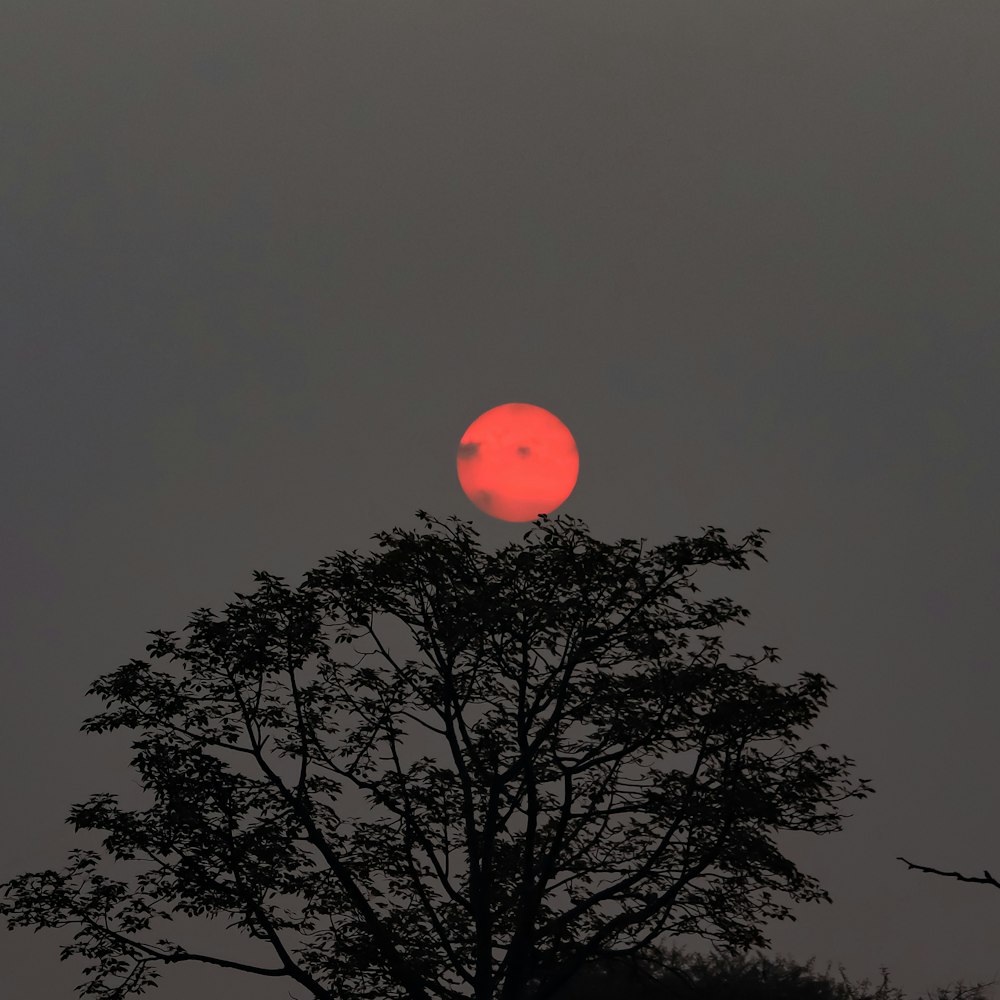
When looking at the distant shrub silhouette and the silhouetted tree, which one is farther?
the distant shrub silhouette

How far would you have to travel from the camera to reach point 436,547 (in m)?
24.4

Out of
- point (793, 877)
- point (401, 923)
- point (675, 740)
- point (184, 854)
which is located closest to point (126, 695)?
point (184, 854)

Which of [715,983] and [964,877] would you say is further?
[715,983]

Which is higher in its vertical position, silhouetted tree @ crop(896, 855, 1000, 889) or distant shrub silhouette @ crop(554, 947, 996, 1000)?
distant shrub silhouette @ crop(554, 947, 996, 1000)

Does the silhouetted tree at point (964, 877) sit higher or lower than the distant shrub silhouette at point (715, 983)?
lower

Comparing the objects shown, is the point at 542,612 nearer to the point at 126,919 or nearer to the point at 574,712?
the point at 574,712

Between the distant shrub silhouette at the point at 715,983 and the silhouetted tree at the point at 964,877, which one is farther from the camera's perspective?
the distant shrub silhouette at the point at 715,983

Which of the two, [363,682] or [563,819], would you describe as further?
[363,682]

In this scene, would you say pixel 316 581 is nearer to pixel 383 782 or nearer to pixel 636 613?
pixel 383 782

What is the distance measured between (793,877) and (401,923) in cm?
784

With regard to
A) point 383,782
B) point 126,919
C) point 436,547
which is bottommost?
point 126,919

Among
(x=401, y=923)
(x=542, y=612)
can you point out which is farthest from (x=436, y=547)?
(x=401, y=923)

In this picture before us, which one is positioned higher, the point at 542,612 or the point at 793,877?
the point at 542,612

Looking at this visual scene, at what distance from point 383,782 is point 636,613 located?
6.30 m
